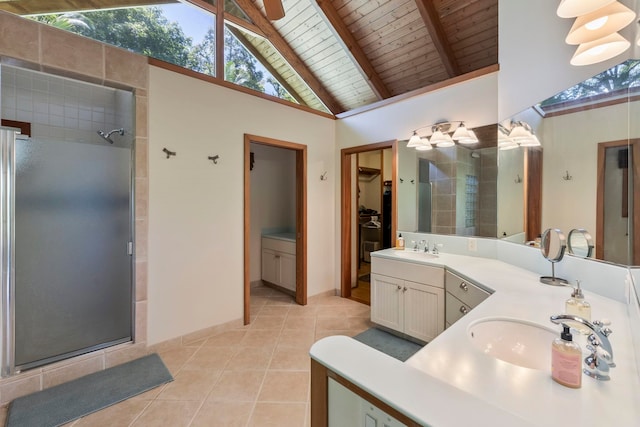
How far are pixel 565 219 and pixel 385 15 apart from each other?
9.34 ft

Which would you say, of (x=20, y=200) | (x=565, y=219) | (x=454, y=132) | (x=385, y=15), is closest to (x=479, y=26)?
(x=385, y=15)

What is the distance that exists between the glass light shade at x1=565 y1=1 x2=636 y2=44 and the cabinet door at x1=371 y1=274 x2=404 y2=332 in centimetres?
203

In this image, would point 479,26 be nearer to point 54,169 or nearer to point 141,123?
point 141,123

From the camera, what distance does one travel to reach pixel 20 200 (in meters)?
1.87

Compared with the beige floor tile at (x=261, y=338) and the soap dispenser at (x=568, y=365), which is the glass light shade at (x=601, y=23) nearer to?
the soap dispenser at (x=568, y=365)

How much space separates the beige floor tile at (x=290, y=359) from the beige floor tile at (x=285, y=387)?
0.22 ft

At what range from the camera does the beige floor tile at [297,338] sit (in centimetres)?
253

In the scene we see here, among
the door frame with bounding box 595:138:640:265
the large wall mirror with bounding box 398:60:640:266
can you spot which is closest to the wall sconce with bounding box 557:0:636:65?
the large wall mirror with bounding box 398:60:640:266

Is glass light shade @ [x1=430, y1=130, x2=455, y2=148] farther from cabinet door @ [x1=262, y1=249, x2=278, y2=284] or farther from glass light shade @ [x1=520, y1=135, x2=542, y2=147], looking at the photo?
cabinet door @ [x1=262, y1=249, x2=278, y2=284]

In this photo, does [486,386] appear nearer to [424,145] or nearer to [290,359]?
[290,359]

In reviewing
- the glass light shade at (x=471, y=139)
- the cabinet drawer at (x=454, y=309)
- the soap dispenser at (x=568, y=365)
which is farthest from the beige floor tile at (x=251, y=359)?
the glass light shade at (x=471, y=139)

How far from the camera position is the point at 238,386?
1953 millimetres

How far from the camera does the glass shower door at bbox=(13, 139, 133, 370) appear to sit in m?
1.89

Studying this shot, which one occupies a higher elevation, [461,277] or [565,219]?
[565,219]
